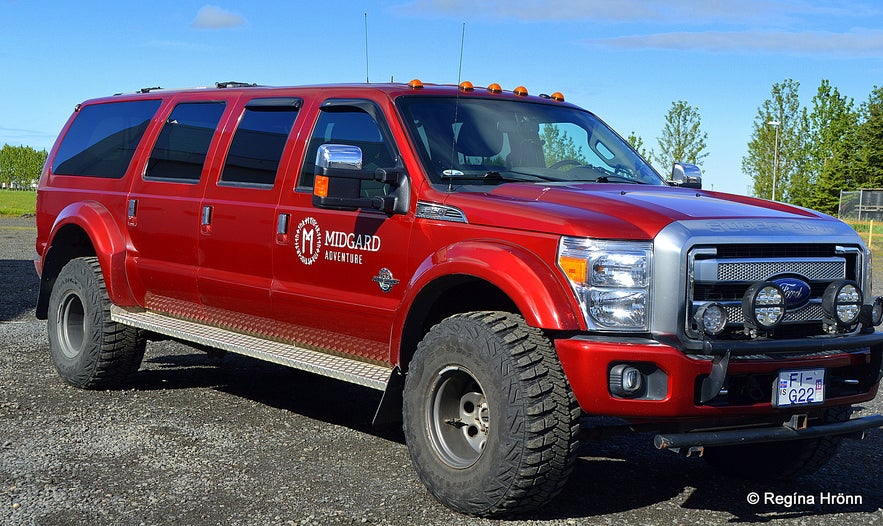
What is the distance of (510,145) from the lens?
5.92 metres

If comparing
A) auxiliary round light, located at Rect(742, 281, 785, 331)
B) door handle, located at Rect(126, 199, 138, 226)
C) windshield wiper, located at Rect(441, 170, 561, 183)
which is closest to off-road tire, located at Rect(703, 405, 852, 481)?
auxiliary round light, located at Rect(742, 281, 785, 331)

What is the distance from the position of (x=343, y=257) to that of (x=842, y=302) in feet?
8.30

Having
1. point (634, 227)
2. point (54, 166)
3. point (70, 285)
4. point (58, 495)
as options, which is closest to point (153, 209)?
point (70, 285)

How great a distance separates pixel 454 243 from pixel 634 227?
96 centimetres

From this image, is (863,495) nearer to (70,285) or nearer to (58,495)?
(58,495)

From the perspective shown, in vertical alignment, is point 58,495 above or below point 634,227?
below

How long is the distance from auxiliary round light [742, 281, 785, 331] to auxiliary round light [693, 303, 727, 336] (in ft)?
0.40

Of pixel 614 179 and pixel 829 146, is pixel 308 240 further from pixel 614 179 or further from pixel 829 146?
pixel 829 146

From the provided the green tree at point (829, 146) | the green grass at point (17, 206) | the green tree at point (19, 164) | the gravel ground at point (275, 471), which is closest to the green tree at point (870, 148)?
the green tree at point (829, 146)

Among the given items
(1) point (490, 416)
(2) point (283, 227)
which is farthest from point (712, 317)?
(2) point (283, 227)

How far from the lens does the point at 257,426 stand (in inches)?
264

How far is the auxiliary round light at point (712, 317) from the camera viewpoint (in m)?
4.50

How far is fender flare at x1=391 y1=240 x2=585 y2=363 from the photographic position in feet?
14.9

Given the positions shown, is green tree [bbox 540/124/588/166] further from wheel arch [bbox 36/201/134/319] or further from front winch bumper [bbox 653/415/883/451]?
wheel arch [bbox 36/201/134/319]
